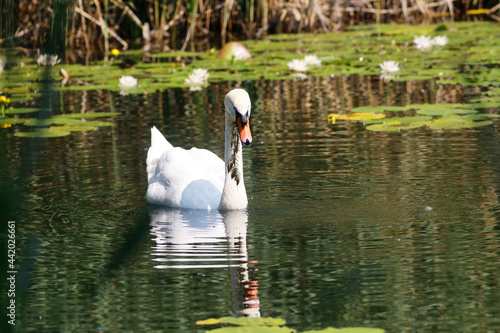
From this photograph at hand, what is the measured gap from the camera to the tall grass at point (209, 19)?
1706cm

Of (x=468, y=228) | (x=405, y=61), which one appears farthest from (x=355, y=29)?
(x=468, y=228)

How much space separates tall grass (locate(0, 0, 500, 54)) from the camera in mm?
17062

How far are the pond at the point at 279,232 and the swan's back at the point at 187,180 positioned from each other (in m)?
0.14

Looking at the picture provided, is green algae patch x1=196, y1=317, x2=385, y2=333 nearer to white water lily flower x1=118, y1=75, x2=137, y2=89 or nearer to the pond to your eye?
the pond

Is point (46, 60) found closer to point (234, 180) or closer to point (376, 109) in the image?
point (234, 180)

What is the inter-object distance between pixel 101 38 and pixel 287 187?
13.5 meters

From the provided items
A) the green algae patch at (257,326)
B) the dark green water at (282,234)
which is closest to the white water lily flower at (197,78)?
the dark green water at (282,234)

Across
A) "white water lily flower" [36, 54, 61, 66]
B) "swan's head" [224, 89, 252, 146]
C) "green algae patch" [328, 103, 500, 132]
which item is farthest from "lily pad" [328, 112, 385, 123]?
"white water lily flower" [36, 54, 61, 66]

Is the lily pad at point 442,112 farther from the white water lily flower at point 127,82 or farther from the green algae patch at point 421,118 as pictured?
the white water lily flower at point 127,82

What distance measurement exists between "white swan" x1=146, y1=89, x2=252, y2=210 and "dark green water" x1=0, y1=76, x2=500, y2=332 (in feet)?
0.42

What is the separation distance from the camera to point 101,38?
18.8 metres

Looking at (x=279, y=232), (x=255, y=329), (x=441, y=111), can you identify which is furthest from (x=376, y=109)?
(x=255, y=329)

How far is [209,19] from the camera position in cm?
1858

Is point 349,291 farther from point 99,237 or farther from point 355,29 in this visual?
point 355,29
